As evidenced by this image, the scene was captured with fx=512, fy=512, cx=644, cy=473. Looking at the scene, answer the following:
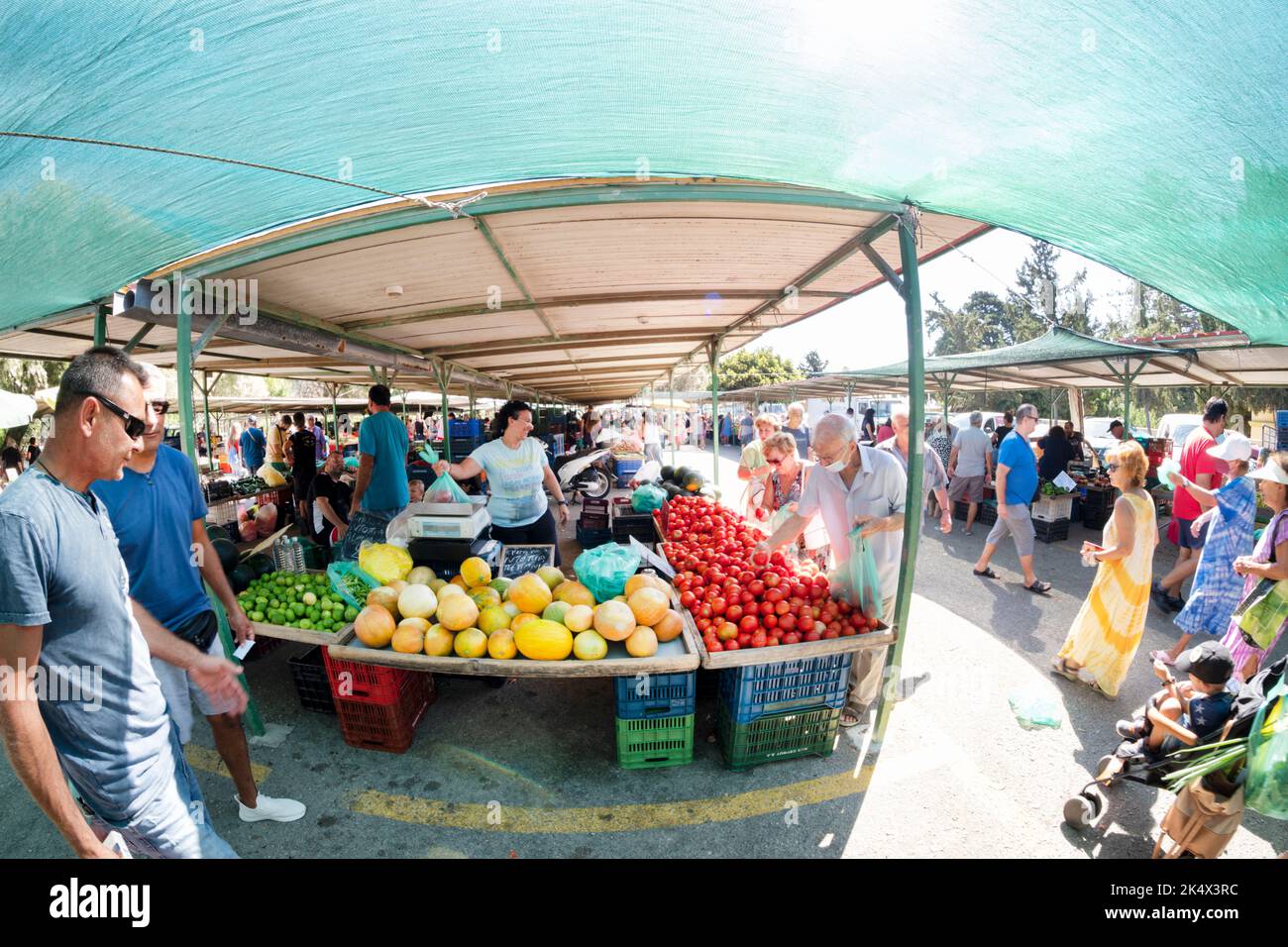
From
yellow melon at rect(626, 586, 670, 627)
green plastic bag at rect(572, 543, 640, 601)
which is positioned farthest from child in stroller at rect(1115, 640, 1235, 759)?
green plastic bag at rect(572, 543, 640, 601)

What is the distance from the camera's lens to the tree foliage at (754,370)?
5459 centimetres

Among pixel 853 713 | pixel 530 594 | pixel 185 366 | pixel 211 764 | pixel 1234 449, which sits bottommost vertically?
pixel 211 764

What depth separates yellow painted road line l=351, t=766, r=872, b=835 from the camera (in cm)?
278

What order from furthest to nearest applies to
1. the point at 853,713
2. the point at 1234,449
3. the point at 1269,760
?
the point at 1234,449, the point at 853,713, the point at 1269,760

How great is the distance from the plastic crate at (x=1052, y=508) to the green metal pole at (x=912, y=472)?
7095 mm

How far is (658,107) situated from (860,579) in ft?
9.20

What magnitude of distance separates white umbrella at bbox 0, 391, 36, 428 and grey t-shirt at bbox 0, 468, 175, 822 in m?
14.7

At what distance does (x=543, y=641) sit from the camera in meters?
2.79

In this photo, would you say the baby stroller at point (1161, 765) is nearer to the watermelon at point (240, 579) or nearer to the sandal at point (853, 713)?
the sandal at point (853, 713)

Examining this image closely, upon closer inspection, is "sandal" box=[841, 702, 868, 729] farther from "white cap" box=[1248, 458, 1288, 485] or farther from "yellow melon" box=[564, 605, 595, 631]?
"white cap" box=[1248, 458, 1288, 485]

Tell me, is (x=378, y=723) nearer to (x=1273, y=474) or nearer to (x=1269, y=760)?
(x=1269, y=760)

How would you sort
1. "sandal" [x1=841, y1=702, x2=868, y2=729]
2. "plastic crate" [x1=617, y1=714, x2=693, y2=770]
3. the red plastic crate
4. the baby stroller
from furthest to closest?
"sandal" [x1=841, y1=702, x2=868, y2=729] < the red plastic crate < "plastic crate" [x1=617, y1=714, x2=693, y2=770] < the baby stroller

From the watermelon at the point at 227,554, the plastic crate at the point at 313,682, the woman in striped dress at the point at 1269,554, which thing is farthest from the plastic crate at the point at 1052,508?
the watermelon at the point at 227,554

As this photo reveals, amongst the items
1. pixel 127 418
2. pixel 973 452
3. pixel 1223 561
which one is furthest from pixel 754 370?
pixel 127 418
